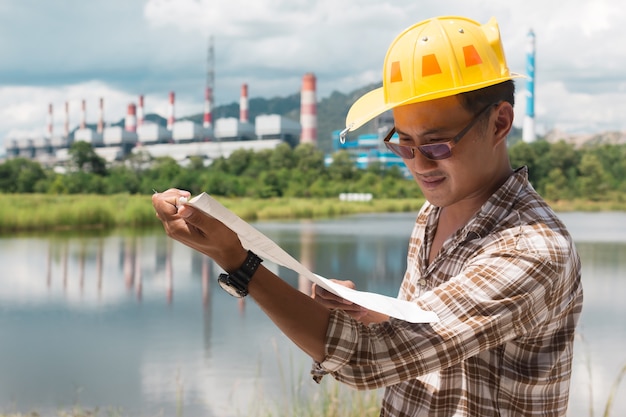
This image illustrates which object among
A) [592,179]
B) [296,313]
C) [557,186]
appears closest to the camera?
[296,313]

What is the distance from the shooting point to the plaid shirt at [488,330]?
59 cm

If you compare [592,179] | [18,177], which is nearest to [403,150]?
[18,177]

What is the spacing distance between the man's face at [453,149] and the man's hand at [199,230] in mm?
220

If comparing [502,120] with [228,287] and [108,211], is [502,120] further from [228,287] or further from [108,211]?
[108,211]

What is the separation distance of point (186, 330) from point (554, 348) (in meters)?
7.41

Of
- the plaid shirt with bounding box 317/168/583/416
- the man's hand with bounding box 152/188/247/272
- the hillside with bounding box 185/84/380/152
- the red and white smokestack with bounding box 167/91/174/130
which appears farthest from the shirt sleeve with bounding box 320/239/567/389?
the hillside with bounding box 185/84/380/152

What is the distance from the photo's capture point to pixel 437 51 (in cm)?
70

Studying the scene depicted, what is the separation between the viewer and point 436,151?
68 cm

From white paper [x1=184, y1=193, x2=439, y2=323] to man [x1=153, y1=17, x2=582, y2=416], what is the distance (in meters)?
0.01

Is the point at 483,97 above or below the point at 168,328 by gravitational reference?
above

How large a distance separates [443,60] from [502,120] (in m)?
0.09

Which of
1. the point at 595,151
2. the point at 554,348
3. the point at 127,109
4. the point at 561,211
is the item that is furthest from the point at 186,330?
the point at 127,109

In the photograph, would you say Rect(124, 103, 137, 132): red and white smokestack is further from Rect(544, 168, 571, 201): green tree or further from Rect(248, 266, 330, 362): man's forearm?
Rect(248, 266, 330, 362): man's forearm

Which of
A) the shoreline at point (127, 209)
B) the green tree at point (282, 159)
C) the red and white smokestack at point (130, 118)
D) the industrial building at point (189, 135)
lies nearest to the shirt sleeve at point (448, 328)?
the shoreline at point (127, 209)
